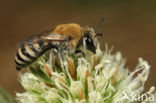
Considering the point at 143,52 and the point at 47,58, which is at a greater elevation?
the point at 143,52

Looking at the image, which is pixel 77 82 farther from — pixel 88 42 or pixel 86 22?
pixel 86 22

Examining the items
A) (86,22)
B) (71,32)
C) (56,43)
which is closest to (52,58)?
(56,43)

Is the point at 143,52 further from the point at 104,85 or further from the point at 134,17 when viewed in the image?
the point at 104,85

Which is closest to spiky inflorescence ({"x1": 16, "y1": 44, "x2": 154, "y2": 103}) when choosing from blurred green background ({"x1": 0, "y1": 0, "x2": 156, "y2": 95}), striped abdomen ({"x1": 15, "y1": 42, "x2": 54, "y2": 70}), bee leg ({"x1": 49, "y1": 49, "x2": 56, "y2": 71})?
bee leg ({"x1": 49, "y1": 49, "x2": 56, "y2": 71})

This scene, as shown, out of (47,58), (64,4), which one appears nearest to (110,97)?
(47,58)

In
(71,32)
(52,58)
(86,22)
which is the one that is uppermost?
(86,22)

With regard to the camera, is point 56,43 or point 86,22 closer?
point 56,43
